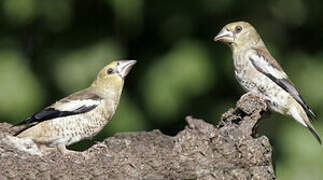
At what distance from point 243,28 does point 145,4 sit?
1.91 meters

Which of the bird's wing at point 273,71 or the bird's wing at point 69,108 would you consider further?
the bird's wing at point 273,71

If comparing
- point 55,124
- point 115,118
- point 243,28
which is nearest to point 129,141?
point 55,124

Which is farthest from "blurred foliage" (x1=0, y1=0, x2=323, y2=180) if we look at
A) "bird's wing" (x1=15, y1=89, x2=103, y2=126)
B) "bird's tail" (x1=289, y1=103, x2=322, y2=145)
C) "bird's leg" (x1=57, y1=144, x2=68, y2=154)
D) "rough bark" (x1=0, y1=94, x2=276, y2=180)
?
"rough bark" (x1=0, y1=94, x2=276, y2=180)

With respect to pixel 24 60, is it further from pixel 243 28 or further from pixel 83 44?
pixel 243 28

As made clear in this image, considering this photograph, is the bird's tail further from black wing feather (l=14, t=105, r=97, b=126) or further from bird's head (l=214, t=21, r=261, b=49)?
black wing feather (l=14, t=105, r=97, b=126)

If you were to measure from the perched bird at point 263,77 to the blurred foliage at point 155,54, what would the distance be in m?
1.51

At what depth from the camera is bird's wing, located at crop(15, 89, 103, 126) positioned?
725 cm

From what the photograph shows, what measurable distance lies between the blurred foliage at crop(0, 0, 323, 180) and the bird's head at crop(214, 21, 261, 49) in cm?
150

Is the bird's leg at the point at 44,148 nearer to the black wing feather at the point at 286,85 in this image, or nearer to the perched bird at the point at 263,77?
the perched bird at the point at 263,77

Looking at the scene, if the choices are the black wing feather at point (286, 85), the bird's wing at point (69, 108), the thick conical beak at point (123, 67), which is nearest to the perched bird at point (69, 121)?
the bird's wing at point (69, 108)

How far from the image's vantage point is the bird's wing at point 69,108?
725 centimetres

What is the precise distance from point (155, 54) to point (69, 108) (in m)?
2.93

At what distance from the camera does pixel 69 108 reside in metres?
7.39

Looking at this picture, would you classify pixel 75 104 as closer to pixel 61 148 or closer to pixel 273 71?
pixel 61 148
